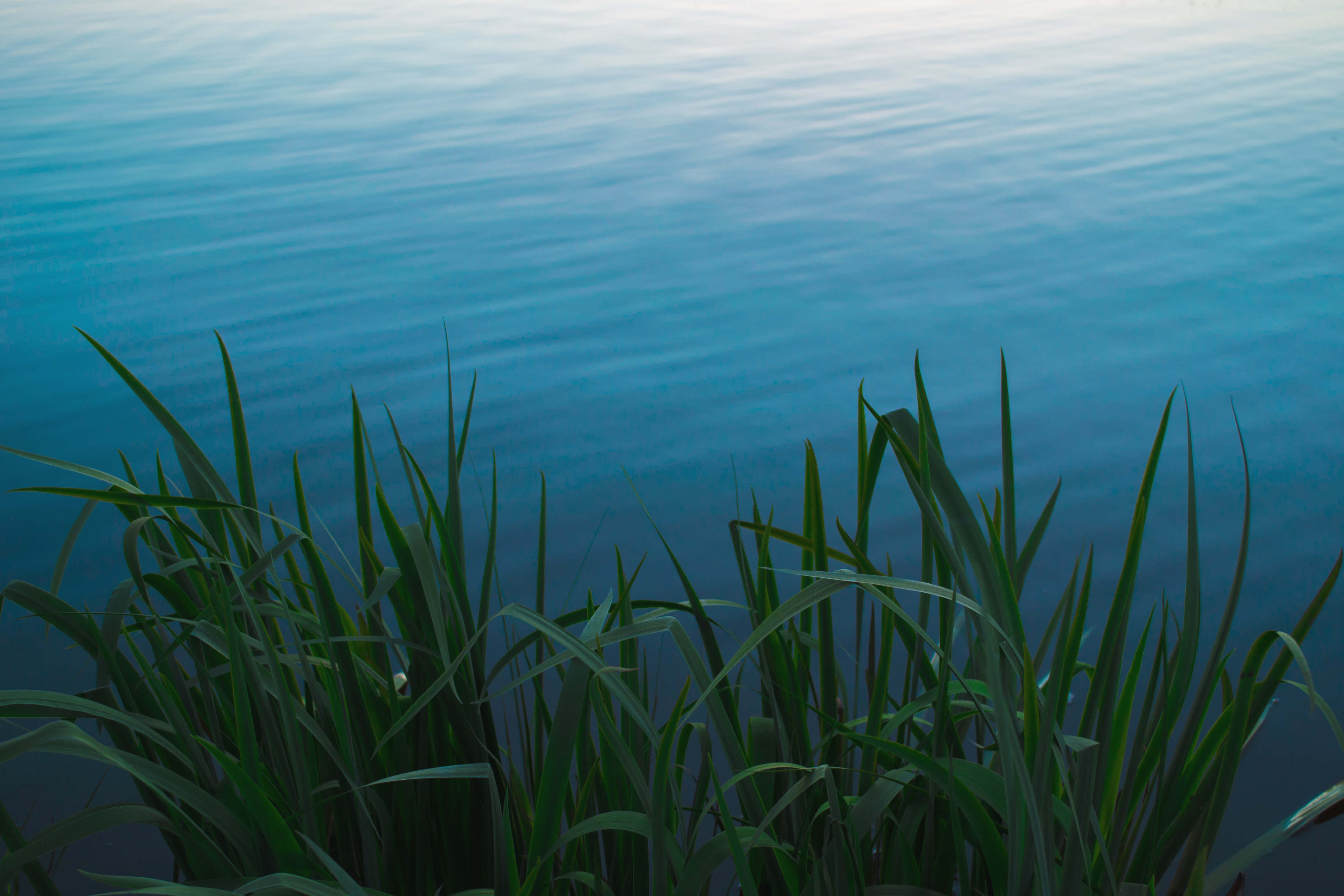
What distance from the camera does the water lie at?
186 cm

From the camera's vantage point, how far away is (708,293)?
2.98 meters

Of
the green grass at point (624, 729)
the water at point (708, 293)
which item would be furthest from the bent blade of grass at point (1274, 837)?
the water at point (708, 293)

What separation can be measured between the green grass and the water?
0.62 metres

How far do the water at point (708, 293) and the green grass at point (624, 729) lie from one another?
0.62 m

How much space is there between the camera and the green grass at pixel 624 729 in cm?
56

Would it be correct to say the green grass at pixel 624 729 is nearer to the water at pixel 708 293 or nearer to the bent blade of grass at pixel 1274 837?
the bent blade of grass at pixel 1274 837

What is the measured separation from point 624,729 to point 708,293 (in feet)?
7.56

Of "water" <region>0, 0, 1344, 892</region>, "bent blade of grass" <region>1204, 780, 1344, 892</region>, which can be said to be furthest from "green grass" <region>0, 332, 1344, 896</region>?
"water" <region>0, 0, 1344, 892</region>

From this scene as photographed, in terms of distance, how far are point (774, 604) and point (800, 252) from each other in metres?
2.60

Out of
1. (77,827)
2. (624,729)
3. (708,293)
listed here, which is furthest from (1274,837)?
(708,293)

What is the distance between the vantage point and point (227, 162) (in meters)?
4.45

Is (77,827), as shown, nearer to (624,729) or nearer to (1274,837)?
(624,729)

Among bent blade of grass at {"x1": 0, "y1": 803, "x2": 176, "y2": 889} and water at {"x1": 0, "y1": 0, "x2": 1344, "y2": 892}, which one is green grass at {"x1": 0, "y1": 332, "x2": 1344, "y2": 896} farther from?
water at {"x1": 0, "y1": 0, "x2": 1344, "y2": 892}

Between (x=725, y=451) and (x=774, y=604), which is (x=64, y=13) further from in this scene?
(x=774, y=604)
